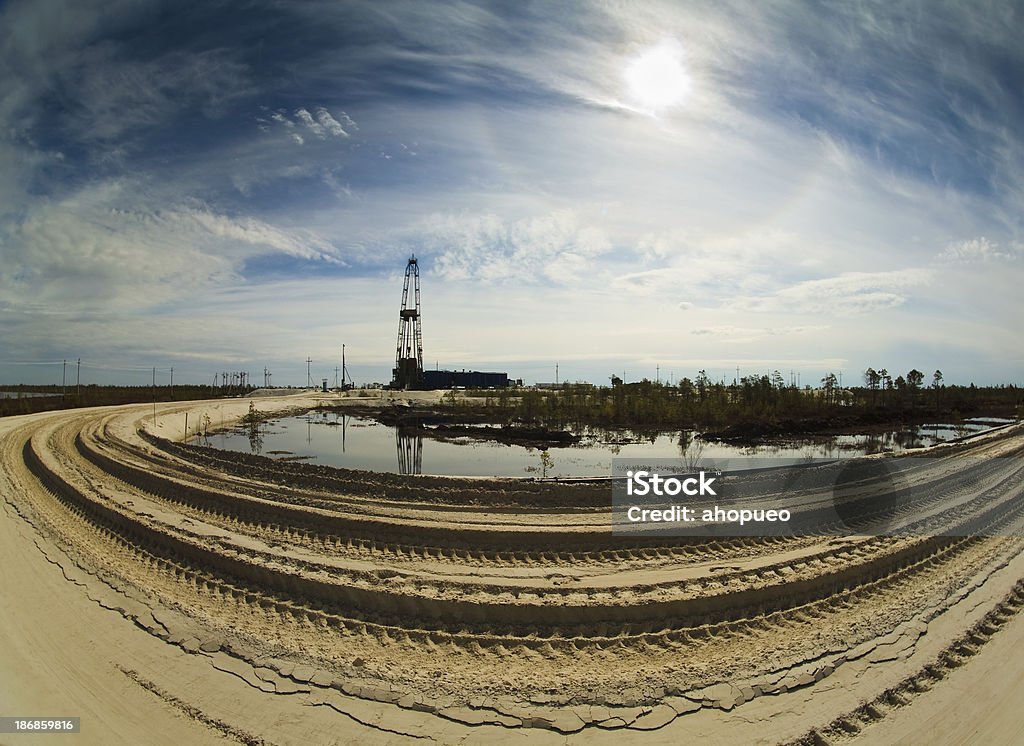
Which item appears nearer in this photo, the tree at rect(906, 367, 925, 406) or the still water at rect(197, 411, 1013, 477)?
the still water at rect(197, 411, 1013, 477)

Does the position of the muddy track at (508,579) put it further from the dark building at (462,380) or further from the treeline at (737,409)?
the dark building at (462,380)

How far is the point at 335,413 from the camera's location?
36438mm

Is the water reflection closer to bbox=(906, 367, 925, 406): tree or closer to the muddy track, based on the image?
the muddy track

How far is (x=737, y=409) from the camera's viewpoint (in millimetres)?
29141

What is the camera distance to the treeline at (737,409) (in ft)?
88.4

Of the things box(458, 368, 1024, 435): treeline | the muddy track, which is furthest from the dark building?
the muddy track

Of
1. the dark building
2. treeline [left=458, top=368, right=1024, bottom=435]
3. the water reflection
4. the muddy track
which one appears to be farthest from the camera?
the dark building

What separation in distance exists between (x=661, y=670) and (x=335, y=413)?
34605mm

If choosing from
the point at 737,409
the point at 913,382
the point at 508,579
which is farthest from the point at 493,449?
the point at 913,382

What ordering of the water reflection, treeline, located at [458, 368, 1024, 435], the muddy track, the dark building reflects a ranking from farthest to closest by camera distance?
the dark building < treeline, located at [458, 368, 1024, 435] < the water reflection < the muddy track

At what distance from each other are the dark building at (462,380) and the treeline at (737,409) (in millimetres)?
29618

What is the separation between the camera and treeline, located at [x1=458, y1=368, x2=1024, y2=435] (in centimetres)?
2695

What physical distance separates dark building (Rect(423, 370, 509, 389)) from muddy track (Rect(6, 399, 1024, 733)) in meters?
49.7

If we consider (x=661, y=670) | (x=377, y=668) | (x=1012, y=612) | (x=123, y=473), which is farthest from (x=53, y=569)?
(x=1012, y=612)
